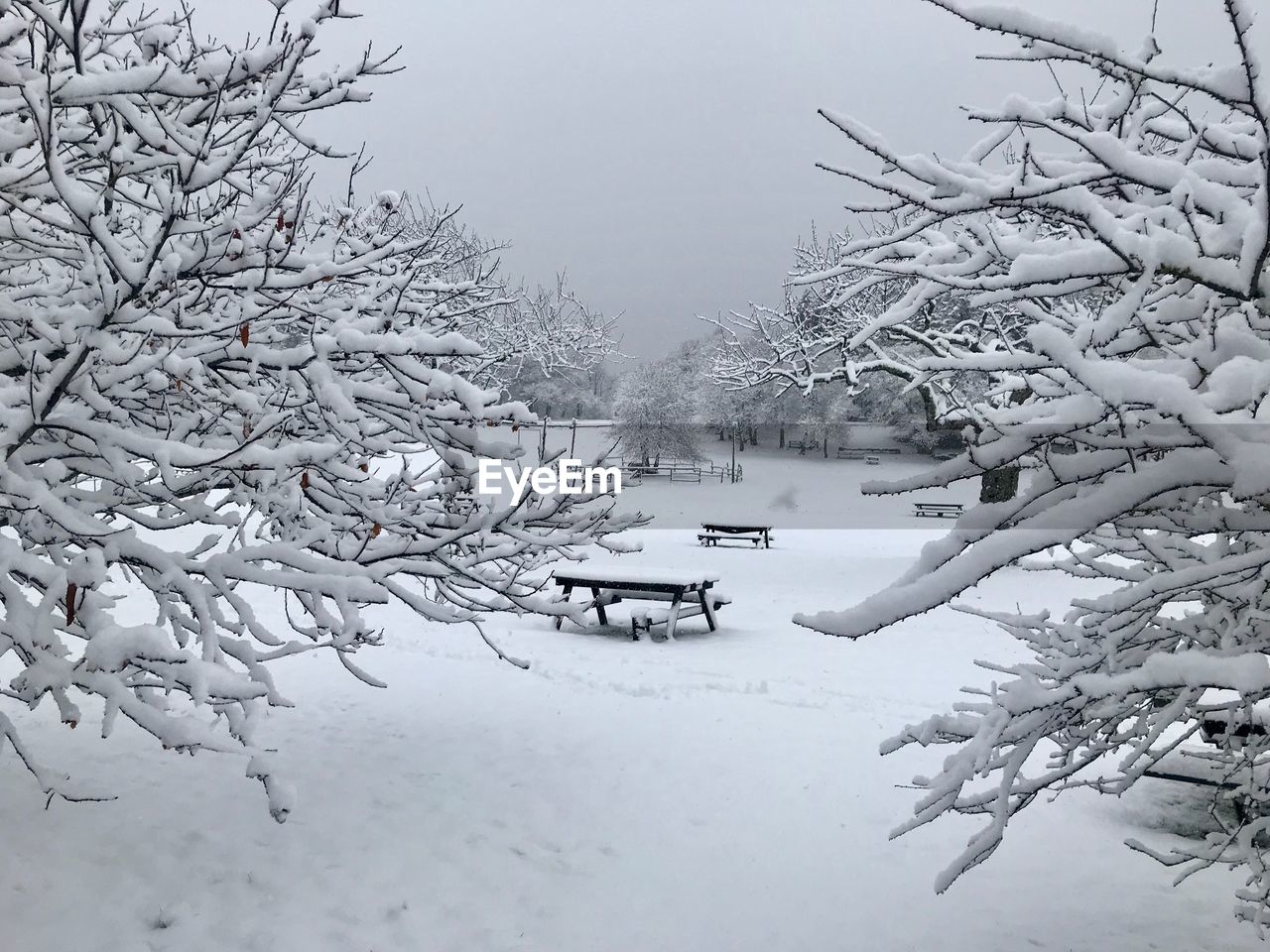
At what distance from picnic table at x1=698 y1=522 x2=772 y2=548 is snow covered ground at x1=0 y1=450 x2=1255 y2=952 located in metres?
11.9

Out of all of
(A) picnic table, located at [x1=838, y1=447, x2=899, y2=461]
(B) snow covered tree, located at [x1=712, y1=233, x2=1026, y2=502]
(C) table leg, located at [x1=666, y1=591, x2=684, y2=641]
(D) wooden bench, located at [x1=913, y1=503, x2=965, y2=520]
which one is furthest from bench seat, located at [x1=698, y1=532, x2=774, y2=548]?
(A) picnic table, located at [x1=838, y1=447, x2=899, y2=461]

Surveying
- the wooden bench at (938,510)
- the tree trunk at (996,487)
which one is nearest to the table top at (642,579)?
the tree trunk at (996,487)

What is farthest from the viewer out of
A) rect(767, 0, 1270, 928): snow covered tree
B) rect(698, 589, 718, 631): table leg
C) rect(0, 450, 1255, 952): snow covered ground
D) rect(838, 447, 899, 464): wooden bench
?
rect(838, 447, 899, 464): wooden bench

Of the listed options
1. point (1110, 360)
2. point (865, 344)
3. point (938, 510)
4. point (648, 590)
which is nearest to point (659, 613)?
point (648, 590)

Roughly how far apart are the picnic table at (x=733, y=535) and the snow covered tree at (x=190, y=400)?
1519 centimetres

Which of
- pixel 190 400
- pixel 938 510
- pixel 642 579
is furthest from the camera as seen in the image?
pixel 938 510

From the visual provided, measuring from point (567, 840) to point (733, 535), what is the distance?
16421 mm

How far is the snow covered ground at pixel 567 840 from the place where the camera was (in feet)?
13.0

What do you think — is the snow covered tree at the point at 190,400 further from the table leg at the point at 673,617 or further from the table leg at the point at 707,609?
the table leg at the point at 707,609

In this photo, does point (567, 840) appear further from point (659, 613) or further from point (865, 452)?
point (865, 452)

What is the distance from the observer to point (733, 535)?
69.3 ft

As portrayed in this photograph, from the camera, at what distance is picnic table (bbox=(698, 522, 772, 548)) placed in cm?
2003

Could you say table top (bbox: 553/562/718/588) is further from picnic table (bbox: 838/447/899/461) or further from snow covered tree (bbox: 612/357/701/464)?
picnic table (bbox: 838/447/899/461)

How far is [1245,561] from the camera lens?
204 centimetres
